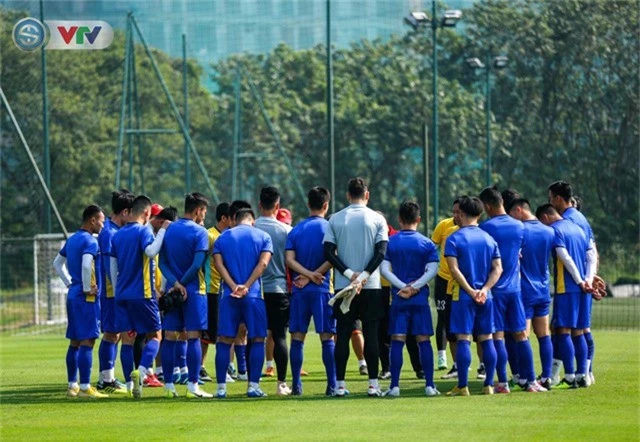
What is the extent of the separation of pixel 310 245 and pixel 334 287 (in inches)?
20.8

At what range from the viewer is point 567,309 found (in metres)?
16.3

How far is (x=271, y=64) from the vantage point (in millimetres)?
68125

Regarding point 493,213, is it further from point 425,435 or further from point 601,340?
point 601,340

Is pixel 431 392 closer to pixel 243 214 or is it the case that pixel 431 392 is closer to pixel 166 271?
pixel 243 214

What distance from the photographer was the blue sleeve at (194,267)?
51.7ft

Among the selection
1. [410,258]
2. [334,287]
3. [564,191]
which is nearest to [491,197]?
[410,258]

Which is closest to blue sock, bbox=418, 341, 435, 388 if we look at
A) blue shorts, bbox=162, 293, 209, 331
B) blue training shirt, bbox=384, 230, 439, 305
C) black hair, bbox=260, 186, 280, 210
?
blue training shirt, bbox=384, 230, 439, 305

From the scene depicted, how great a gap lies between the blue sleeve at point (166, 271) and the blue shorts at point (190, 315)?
0.28m

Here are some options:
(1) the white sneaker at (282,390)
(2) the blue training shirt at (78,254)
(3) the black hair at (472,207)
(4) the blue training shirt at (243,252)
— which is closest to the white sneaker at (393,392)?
(1) the white sneaker at (282,390)

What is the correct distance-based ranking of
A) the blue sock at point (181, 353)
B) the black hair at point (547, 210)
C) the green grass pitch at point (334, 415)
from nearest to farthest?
the green grass pitch at point (334, 415)
the black hair at point (547, 210)
the blue sock at point (181, 353)

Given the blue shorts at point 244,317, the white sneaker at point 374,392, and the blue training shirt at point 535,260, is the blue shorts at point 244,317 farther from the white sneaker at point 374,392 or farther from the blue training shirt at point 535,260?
the blue training shirt at point 535,260

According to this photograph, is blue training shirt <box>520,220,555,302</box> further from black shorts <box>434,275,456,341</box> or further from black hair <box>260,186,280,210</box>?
black hair <box>260,186,280,210</box>

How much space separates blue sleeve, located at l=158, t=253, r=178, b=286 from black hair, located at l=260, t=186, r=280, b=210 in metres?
1.26

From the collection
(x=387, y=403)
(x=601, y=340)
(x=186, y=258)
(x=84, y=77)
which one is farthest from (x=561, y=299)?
(x=84, y=77)
